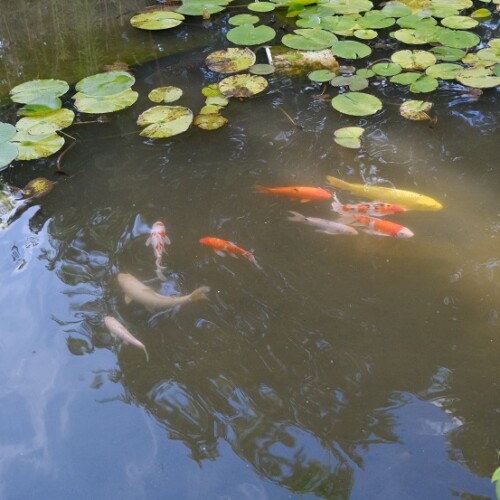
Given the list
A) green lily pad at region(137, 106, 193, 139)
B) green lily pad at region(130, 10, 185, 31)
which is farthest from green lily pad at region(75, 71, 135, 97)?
green lily pad at region(130, 10, 185, 31)

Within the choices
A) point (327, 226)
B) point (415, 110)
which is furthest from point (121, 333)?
point (415, 110)

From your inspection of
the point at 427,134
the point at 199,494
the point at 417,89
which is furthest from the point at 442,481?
the point at 417,89

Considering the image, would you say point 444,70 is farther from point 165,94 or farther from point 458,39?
point 165,94

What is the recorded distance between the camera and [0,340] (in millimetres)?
2156

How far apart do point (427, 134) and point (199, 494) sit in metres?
2.17

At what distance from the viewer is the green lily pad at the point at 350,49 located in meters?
3.66

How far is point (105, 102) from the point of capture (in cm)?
329

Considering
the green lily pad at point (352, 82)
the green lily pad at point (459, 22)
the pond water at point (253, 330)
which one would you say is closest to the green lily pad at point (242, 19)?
the green lily pad at point (352, 82)

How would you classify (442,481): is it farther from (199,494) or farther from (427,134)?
(427,134)

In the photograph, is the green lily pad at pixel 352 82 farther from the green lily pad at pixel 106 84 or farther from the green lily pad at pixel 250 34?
the green lily pad at pixel 106 84

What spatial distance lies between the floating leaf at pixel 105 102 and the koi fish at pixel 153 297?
4.30ft

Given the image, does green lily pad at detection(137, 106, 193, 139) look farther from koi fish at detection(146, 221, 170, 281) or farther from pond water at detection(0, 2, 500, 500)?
koi fish at detection(146, 221, 170, 281)

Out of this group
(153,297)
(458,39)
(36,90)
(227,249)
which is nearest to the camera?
(153,297)

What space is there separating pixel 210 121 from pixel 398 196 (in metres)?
1.11
